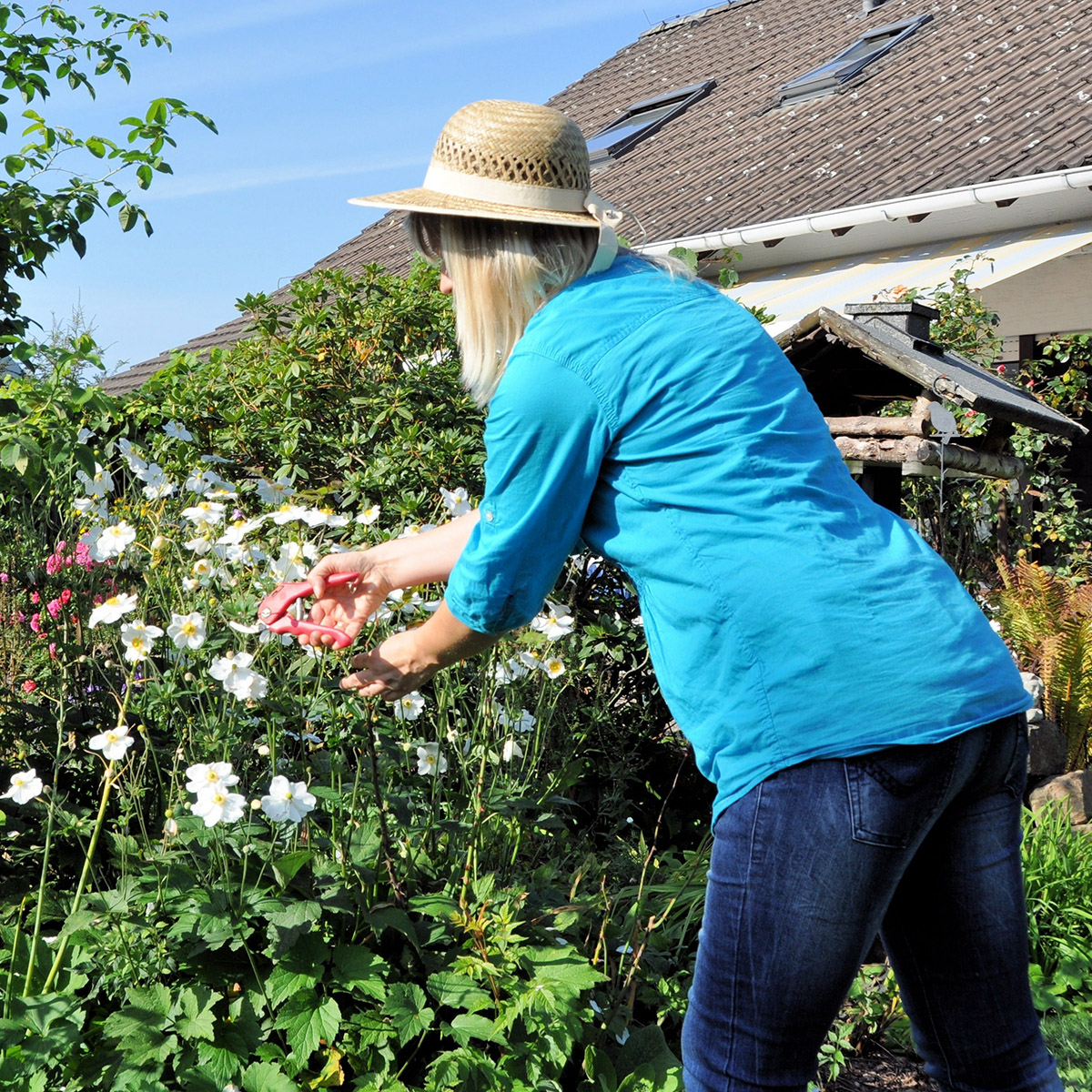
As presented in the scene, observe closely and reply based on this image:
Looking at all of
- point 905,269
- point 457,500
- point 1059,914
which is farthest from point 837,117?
point 457,500

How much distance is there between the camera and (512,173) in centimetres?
167

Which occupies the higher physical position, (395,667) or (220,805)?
(395,667)

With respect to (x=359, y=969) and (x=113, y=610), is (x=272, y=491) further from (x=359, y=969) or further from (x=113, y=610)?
(x=359, y=969)

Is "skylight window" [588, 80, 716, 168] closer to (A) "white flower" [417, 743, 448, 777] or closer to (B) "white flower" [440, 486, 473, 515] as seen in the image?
(B) "white flower" [440, 486, 473, 515]

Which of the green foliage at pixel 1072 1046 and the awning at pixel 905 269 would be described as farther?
the awning at pixel 905 269

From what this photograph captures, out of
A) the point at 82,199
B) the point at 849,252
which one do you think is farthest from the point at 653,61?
the point at 82,199

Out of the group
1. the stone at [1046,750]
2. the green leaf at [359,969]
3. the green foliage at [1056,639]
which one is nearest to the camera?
the green leaf at [359,969]

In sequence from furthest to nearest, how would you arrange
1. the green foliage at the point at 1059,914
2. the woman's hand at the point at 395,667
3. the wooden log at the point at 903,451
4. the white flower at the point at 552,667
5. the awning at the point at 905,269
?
the awning at the point at 905,269 → the wooden log at the point at 903,451 → the green foliage at the point at 1059,914 → the white flower at the point at 552,667 → the woman's hand at the point at 395,667

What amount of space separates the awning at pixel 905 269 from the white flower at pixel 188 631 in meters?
4.99

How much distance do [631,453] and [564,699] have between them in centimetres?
213

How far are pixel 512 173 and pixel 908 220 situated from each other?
714 centimetres

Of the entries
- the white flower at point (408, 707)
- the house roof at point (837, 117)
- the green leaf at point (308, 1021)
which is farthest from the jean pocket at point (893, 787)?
the house roof at point (837, 117)

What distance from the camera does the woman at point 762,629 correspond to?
57.0 inches

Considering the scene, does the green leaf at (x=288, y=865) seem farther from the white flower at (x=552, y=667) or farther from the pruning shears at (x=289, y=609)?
the white flower at (x=552, y=667)
